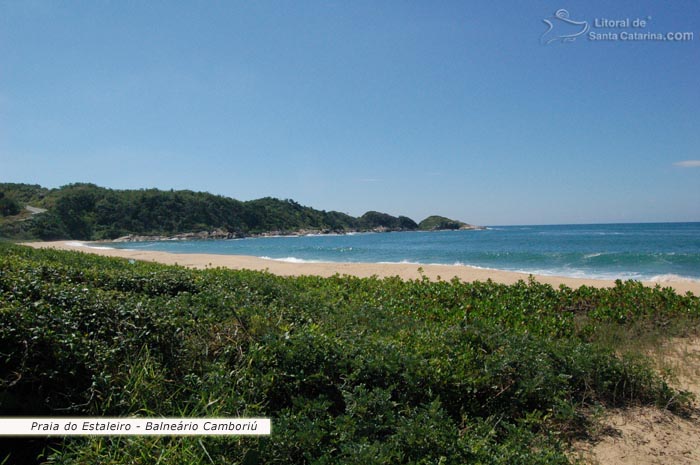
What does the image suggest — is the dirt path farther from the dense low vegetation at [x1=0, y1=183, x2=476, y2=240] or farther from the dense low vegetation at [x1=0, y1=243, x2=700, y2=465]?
Answer: the dense low vegetation at [x1=0, y1=183, x2=476, y2=240]

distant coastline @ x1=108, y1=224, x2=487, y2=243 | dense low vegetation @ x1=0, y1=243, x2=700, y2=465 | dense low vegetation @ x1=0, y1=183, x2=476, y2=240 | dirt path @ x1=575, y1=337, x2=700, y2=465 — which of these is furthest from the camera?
distant coastline @ x1=108, y1=224, x2=487, y2=243

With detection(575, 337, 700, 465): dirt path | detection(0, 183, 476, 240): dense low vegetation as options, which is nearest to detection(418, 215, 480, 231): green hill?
detection(0, 183, 476, 240): dense low vegetation

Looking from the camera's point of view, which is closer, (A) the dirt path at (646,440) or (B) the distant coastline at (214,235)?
(A) the dirt path at (646,440)

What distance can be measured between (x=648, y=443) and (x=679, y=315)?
4.66m

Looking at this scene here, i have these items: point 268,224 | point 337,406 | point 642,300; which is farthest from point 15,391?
point 268,224

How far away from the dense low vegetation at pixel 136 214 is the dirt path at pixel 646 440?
2282 inches

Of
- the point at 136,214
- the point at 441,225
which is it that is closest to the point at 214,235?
the point at 136,214

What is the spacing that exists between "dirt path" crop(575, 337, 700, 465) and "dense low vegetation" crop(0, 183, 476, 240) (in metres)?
58.0

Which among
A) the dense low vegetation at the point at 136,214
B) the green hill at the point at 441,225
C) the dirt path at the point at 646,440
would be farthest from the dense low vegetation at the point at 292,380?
the green hill at the point at 441,225

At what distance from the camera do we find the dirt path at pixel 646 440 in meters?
3.06

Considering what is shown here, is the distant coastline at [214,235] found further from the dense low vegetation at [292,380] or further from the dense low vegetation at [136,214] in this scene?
the dense low vegetation at [292,380]

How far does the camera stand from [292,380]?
10.3 feet

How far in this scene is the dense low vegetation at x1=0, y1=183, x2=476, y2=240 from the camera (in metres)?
59.3

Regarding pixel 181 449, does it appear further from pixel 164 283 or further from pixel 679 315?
pixel 679 315
